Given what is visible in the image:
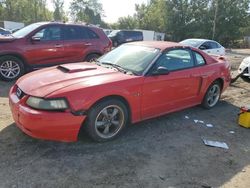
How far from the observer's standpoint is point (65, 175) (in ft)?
12.2

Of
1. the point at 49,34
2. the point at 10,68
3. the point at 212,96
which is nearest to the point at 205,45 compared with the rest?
the point at 49,34

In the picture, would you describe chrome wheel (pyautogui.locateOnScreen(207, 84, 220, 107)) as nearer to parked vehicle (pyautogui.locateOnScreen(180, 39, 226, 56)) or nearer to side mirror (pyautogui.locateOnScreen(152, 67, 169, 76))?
side mirror (pyautogui.locateOnScreen(152, 67, 169, 76))

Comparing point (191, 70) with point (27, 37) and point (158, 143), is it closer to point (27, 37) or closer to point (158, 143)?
point (158, 143)

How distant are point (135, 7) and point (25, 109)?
6723 centimetres

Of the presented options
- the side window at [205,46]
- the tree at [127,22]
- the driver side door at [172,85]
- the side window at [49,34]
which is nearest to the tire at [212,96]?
the driver side door at [172,85]

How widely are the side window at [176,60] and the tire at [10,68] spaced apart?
188 inches

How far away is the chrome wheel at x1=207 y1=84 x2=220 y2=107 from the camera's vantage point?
265 inches

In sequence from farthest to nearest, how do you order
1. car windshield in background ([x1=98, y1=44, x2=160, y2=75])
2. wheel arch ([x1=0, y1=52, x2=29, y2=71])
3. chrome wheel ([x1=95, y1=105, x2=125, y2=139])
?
wheel arch ([x1=0, y1=52, x2=29, y2=71]) < car windshield in background ([x1=98, y1=44, x2=160, y2=75]) < chrome wheel ([x1=95, y1=105, x2=125, y2=139])

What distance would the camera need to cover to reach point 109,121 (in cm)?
470

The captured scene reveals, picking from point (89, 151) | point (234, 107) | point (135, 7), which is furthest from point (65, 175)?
point (135, 7)

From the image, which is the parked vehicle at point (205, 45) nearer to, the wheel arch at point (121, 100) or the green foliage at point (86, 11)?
the wheel arch at point (121, 100)

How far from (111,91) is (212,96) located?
324cm

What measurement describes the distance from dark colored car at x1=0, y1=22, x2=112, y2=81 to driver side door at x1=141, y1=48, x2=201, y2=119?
4358 mm

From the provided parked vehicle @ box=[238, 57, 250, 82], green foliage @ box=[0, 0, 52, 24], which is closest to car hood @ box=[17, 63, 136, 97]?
parked vehicle @ box=[238, 57, 250, 82]
